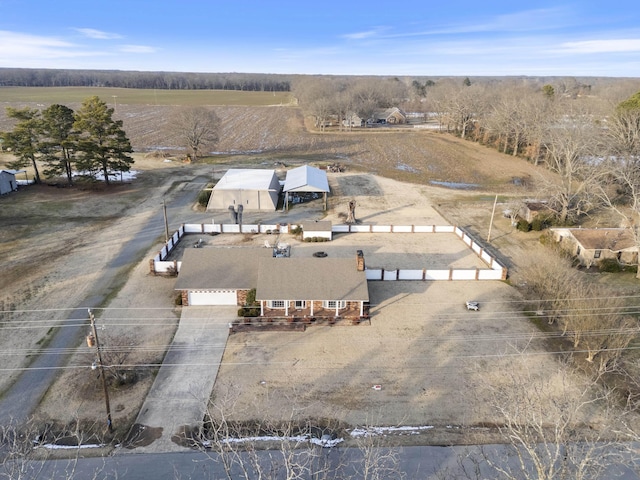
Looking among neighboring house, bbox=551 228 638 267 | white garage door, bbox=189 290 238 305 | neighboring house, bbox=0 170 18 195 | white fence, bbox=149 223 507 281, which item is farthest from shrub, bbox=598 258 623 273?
neighboring house, bbox=0 170 18 195

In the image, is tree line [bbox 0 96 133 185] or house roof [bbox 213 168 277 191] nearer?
house roof [bbox 213 168 277 191]

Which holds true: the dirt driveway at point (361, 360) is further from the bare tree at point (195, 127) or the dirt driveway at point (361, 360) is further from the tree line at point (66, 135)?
the bare tree at point (195, 127)

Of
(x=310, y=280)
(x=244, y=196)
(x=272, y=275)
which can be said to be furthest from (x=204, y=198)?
(x=310, y=280)

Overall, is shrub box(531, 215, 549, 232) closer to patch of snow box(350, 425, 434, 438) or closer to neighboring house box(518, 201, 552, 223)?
neighboring house box(518, 201, 552, 223)

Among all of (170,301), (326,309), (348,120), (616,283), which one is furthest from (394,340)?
(348,120)

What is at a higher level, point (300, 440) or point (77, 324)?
point (77, 324)

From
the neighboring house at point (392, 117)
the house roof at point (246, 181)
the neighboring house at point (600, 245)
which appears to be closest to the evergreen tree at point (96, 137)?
the house roof at point (246, 181)

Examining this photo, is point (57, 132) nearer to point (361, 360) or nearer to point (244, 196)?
point (244, 196)

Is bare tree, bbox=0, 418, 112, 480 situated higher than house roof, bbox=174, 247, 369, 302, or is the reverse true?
house roof, bbox=174, 247, 369, 302
